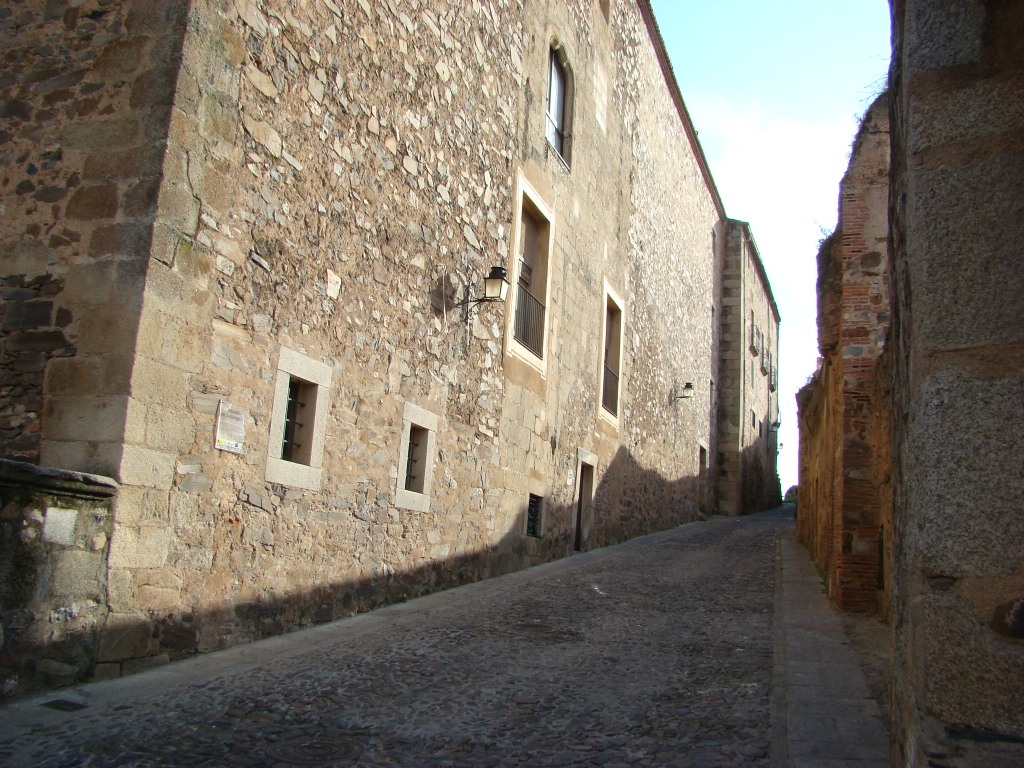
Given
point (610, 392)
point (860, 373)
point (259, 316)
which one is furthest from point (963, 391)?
point (610, 392)

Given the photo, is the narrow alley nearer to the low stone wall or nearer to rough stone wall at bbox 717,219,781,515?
the low stone wall

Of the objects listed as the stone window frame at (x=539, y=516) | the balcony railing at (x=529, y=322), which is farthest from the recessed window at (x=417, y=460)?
the stone window frame at (x=539, y=516)

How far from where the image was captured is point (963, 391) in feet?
8.04

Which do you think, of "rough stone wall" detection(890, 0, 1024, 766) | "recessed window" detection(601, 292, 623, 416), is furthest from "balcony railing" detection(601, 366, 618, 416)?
"rough stone wall" detection(890, 0, 1024, 766)

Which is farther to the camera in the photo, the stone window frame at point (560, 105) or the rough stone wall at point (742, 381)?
the rough stone wall at point (742, 381)

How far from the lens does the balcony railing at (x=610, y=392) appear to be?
45.8 feet

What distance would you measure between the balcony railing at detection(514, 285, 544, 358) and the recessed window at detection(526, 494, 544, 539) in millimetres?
1791

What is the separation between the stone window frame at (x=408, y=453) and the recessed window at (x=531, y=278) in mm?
2276

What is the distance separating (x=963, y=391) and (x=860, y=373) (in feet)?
17.0

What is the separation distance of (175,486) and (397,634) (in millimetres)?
1967

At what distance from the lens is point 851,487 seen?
716 centimetres

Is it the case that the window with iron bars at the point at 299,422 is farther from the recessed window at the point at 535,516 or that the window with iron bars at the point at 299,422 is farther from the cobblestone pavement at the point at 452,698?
the recessed window at the point at 535,516

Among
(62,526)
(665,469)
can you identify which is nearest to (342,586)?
(62,526)

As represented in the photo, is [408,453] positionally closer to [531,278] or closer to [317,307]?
A: [317,307]
